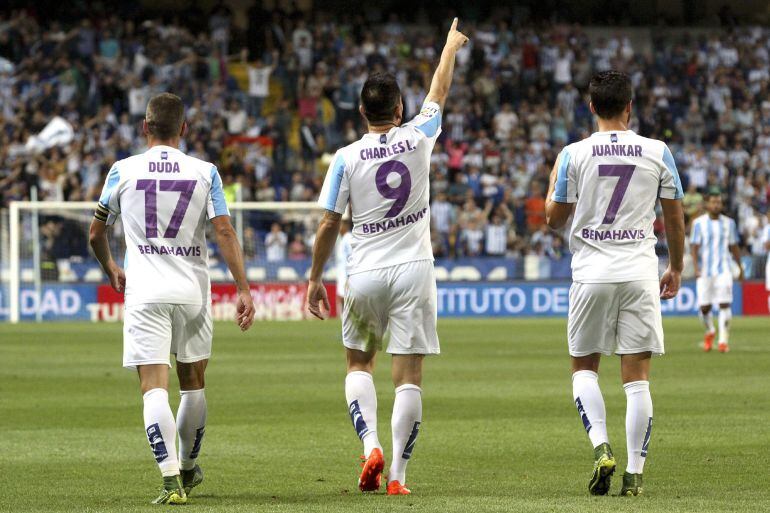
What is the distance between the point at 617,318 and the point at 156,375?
95.9 inches

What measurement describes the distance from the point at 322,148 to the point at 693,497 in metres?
27.7

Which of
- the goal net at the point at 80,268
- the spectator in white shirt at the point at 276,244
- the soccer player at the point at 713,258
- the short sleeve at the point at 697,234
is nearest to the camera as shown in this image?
the soccer player at the point at 713,258

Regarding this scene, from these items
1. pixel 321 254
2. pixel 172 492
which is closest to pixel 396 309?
pixel 321 254

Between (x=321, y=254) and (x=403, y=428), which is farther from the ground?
Answer: (x=321, y=254)

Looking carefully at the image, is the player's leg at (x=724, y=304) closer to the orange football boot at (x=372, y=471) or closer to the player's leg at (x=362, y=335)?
the player's leg at (x=362, y=335)

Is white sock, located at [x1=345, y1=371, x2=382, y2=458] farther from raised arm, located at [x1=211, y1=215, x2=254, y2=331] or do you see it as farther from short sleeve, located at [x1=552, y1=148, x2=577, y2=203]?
short sleeve, located at [x1=552, y1=148, x2=577, y2=203]

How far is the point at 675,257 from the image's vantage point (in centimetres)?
755

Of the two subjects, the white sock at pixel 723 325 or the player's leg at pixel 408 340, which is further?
the white sock at pixel 723 325

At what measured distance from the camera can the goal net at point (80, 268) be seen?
30.1 meters

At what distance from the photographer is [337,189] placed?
24.6 feet

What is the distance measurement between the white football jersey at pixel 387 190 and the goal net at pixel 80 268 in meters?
22.8

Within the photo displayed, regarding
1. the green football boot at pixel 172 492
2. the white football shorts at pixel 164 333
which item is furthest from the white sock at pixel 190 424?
the green football boot at pixel 172 492

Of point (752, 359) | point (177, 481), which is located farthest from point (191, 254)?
point (752, 359)

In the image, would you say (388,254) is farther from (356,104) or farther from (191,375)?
(356,104)
